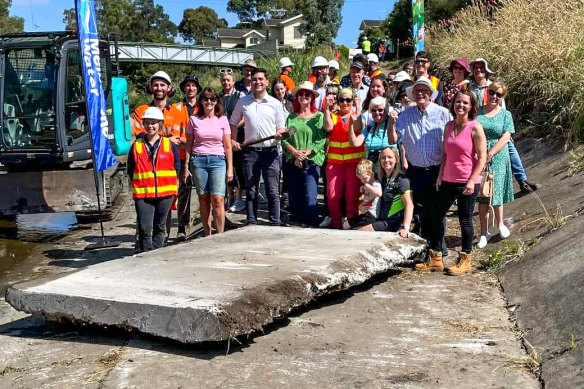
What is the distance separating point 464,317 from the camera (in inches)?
233

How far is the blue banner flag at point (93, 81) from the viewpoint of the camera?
32.2ft

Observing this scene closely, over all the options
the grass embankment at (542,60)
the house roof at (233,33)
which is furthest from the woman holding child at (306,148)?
the house roof at (233,33)

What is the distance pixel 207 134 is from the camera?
27.0 ft

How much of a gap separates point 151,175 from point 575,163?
4.94 metres

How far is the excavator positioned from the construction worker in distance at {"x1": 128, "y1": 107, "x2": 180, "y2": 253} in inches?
140

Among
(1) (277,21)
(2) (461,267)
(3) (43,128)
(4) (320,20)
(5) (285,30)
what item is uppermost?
(1) (277,21)

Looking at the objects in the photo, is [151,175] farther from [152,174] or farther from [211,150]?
[211,150]

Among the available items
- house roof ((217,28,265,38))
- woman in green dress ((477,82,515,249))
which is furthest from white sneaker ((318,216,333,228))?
house roof ((217,28,265,38))

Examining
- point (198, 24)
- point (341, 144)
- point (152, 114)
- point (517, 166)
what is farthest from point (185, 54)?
point (198, 24)

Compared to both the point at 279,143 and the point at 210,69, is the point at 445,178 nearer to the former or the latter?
the point at 279,143

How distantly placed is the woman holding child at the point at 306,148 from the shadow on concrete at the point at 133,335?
2.86 meters

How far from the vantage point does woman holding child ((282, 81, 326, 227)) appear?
910 centimetres

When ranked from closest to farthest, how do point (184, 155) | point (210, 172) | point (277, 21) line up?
point (210, 172) < point (184, 155) < point (277, 21)

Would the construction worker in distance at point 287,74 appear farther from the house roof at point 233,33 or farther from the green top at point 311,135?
the house roof at point 233,33
